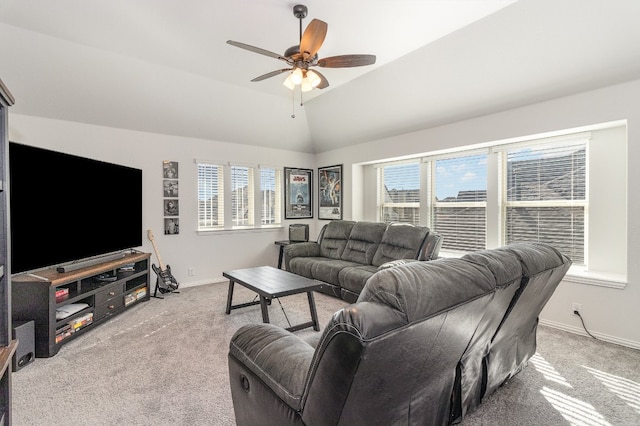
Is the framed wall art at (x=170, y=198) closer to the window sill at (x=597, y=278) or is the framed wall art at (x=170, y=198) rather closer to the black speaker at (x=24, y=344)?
the black speaker at (x=24, y=344)

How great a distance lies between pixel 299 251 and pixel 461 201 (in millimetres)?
2527

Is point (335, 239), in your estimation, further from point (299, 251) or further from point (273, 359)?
point (273, 359)

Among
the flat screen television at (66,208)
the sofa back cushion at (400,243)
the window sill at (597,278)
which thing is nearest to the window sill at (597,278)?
the window sill at (597,278)

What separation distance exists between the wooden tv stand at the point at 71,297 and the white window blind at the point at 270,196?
2.31m

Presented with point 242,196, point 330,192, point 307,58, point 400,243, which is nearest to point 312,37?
point 307,58

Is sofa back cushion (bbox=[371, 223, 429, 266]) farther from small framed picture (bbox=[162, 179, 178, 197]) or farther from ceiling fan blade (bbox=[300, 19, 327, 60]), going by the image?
small framed picture (bbox=[162, 179, 178, 197])

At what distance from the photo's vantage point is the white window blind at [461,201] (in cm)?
414

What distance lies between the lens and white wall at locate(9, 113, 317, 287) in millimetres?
3789

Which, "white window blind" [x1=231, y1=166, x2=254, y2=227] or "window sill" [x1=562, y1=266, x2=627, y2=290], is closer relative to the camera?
"window sill" [x1=562, y1=266, x2=627, y2=290]

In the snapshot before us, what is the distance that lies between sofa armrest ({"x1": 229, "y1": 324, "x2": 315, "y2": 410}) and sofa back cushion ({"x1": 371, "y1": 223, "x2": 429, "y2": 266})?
9.16 ft

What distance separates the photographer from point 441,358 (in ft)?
3.94

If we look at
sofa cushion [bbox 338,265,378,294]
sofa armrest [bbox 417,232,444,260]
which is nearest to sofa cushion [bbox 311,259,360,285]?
sofa cushion [bbox 338,265,378,294]

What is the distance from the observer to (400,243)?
407 centimetres

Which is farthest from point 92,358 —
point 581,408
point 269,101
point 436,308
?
point 269,101
